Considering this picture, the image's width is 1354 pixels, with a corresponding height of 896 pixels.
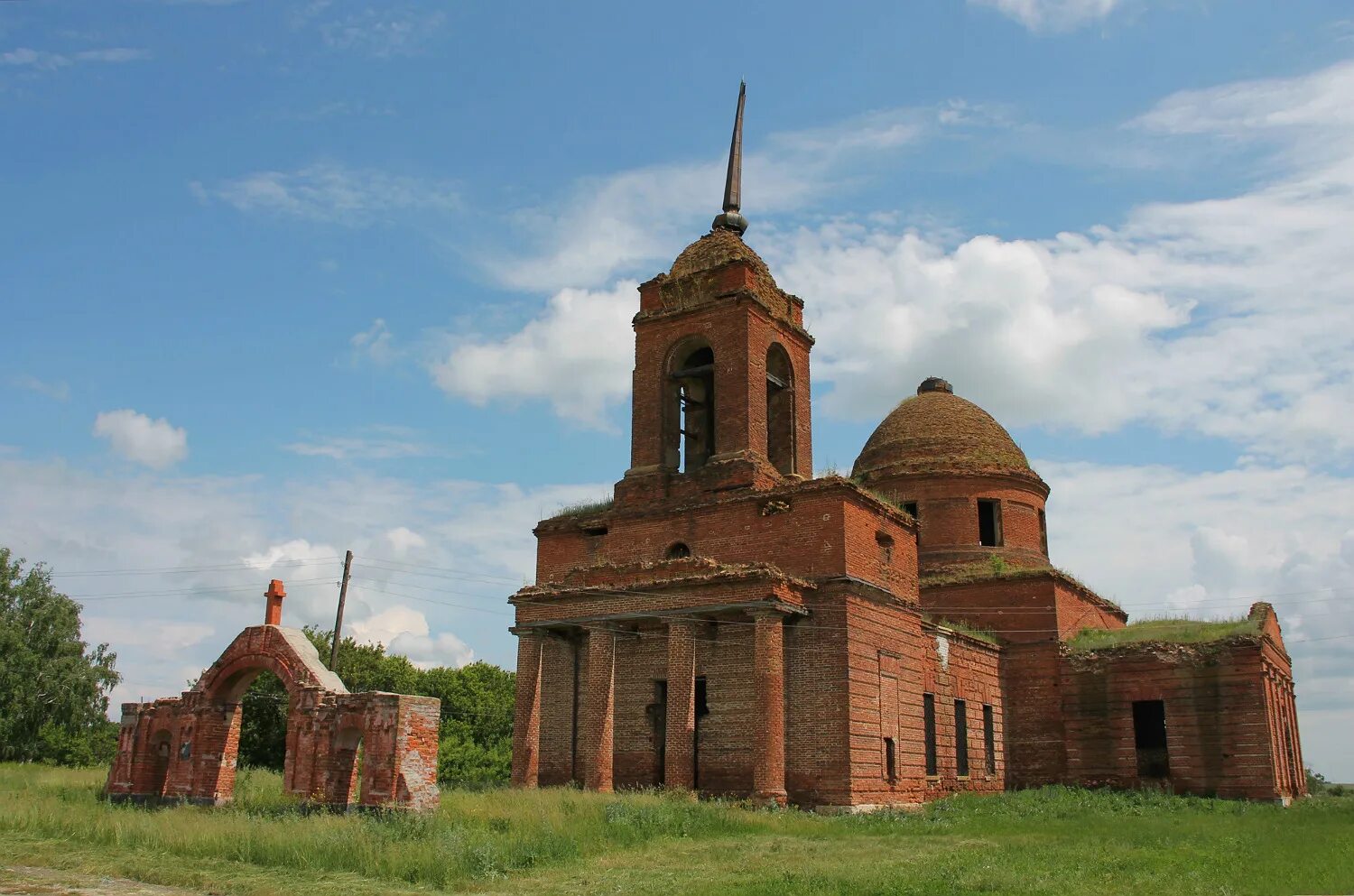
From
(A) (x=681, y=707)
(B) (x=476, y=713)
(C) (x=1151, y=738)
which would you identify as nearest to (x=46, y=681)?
(B) (x=476, y=713)

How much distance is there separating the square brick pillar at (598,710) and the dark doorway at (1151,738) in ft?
47.4

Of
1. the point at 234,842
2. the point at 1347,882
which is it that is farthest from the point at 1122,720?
the point at 234,842

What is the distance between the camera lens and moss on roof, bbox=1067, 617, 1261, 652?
1088 inches

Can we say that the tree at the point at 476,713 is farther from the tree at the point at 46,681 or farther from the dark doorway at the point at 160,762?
the dark doorway at the point at 160,762

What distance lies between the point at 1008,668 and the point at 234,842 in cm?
2244

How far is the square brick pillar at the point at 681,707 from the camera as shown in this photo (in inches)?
842

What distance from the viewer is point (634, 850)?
15.1m

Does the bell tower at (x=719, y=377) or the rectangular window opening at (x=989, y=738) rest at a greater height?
the bell tower at (x=719, y=377)

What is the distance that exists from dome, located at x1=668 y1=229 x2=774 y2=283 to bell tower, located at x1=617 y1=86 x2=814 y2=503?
0.04m

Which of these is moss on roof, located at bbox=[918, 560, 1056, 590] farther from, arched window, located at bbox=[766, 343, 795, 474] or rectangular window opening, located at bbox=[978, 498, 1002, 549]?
arched window, located at bbox=[766, 343, 795, 474]

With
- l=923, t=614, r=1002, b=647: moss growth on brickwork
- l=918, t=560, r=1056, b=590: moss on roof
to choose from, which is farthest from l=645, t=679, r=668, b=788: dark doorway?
l=918, t=560, r=1056, b=590: moss on roof

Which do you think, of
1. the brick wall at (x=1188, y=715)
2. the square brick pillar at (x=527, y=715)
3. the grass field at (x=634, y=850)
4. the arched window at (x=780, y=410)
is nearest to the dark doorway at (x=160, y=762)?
the grass field at (x=634, y=850)

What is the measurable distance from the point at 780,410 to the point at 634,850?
14.3 meters

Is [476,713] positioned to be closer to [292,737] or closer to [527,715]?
[527,715]
